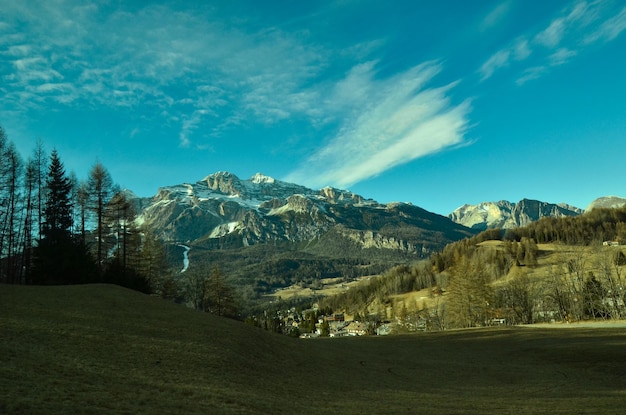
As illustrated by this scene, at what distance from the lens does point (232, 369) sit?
22.5 metres

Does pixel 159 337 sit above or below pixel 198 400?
above

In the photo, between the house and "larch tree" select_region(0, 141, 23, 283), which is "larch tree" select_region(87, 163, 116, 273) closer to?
"larch tree" select_region(0, 141, 23, 283)

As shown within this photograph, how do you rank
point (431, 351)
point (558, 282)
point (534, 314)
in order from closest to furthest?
point (431, 351) → point (558, 282) → point (534, 314)

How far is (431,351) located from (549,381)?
1624 cm

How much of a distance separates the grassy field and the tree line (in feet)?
40.8

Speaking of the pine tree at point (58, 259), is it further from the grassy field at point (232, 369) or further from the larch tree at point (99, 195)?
the grassy field at point (232, 369)

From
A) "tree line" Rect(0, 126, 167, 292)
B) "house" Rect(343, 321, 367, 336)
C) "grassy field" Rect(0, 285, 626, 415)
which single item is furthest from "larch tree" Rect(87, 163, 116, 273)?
"house" Rect(343, 321, 367, 336)

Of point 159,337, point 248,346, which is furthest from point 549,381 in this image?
point 159,337

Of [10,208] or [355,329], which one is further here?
[355,329]

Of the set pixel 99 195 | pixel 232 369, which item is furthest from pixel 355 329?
pixel 232 369

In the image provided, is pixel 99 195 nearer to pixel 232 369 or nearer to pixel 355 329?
pixel 232 369

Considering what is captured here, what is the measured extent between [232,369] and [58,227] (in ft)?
152

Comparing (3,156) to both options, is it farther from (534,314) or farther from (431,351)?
(534,314)

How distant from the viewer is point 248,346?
96.6 ft
